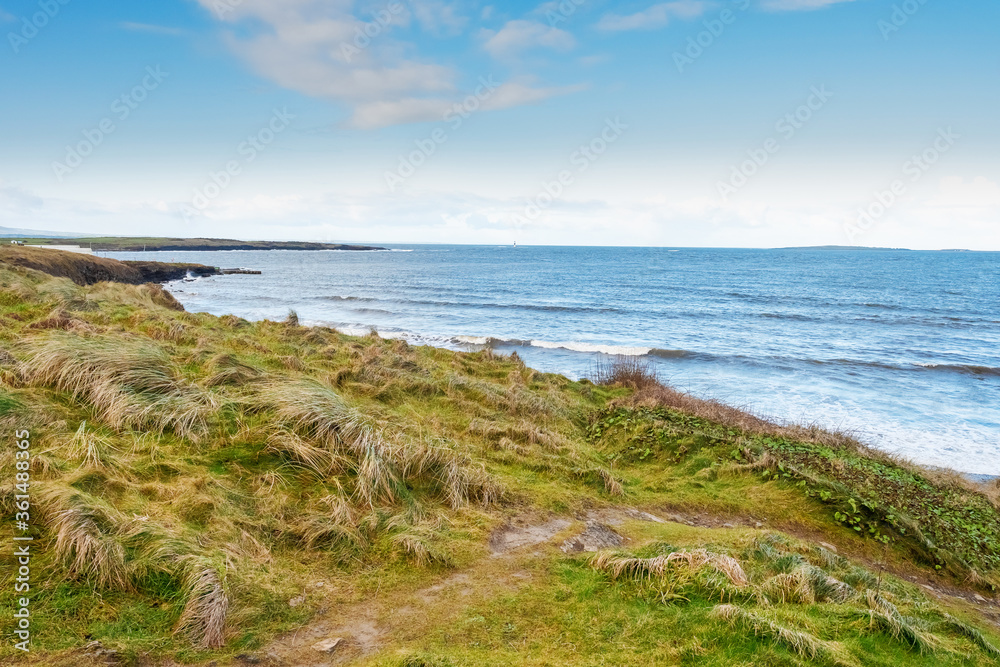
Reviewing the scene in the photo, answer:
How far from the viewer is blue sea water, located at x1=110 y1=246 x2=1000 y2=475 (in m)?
16.7

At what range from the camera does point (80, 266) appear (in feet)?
128

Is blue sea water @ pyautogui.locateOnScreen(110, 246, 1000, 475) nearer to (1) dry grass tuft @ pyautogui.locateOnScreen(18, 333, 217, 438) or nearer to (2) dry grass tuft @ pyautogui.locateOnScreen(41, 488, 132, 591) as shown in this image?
(1) dry grass tuft @ pyautogui.locateOnScreen(18, 333, 217, 438)

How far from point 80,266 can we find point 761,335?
1866 inches

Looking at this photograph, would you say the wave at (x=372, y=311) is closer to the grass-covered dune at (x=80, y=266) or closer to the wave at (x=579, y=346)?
the wave at (x=579, y=346)

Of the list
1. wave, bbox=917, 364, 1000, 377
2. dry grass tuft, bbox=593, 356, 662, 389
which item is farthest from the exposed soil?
wave, bbox=917, 364, 1000, 377

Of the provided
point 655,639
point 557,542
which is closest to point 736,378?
point 557,542

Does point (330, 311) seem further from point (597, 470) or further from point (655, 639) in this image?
point (655, 639)

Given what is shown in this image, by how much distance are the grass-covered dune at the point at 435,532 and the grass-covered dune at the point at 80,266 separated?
941 inches

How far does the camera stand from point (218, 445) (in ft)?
21.2

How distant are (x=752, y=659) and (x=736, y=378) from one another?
19.0 m

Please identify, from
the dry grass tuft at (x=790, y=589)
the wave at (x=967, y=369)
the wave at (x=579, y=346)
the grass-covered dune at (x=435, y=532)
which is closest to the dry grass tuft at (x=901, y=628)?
the grass-covered dune at (x=435, y=532)

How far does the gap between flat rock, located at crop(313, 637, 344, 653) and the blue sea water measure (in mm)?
14154

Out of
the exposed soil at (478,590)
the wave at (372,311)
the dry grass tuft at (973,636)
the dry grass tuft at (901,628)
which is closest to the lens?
the exposed soil at (478,590)

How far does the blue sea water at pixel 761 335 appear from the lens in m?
16.7
